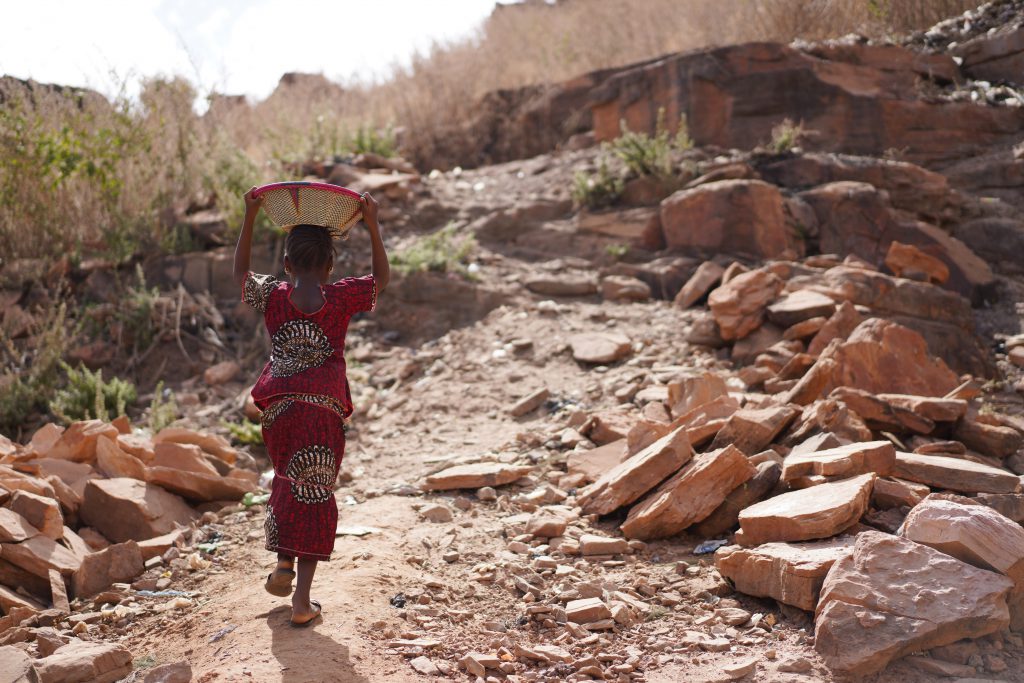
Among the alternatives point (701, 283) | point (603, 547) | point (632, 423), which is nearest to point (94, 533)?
point (603, 547)

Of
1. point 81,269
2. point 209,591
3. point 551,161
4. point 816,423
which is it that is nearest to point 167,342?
point 81,269

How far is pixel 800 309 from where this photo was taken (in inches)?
211

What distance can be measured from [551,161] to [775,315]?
4350 mm

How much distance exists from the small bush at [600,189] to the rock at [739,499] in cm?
477

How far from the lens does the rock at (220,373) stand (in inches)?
246

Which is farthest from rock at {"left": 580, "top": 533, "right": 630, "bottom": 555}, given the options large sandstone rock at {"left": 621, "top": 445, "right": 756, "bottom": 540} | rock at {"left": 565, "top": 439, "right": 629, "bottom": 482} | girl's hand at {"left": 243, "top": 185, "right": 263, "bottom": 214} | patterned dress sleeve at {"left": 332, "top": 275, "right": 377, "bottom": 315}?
girl's hand at {"left": 243, "top": 185, "right": 263, "bottom": 214}

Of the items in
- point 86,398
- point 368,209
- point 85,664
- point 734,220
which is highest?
point 368,209

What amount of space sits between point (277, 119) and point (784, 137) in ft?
20.1

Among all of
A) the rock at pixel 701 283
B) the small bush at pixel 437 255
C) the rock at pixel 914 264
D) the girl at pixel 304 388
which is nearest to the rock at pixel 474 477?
the girl at pixel 304 388

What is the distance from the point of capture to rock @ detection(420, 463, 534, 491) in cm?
399

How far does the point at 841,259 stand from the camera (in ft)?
21.9

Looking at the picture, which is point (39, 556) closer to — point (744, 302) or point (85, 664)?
point (85, 664)

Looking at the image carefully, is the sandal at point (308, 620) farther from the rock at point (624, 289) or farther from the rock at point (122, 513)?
the rock at point (624, 289)

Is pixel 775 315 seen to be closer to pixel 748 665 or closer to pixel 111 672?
pixel 748 665
